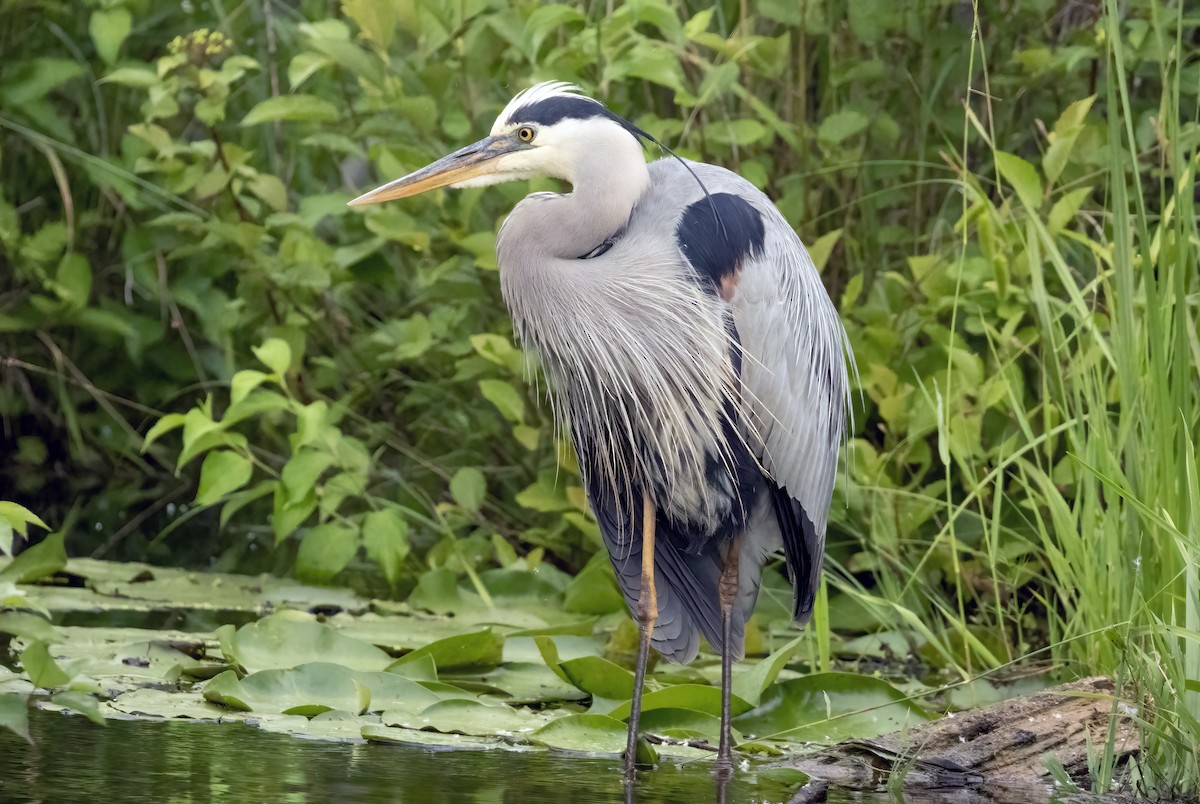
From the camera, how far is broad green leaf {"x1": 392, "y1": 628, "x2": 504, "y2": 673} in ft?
12.2

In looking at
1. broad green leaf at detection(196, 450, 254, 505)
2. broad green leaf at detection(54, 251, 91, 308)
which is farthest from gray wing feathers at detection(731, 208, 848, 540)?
broad green leaf at detection(54, 251, 91, 308)

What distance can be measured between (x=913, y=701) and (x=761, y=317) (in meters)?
0.96

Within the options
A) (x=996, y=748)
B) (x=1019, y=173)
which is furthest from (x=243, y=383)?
(x=996, y=748)

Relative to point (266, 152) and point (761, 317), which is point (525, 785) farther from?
point (266, 152)

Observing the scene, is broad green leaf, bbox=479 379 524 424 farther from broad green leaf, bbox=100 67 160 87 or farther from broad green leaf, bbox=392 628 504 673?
broad green leaf, bbox=100 67 160 87

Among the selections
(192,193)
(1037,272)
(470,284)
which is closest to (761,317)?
(1037,272)

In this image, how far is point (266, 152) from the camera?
6176mm

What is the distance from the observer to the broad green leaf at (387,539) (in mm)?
4559

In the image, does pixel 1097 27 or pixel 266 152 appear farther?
pixel 266 152

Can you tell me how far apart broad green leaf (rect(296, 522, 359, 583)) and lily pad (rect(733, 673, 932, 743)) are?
5.26ft

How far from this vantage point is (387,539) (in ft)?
15.0

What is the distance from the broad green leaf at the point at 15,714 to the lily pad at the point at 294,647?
552 millimetres

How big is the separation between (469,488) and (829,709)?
1810 millimetres

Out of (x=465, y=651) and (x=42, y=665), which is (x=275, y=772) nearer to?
(x=42, y=665)
